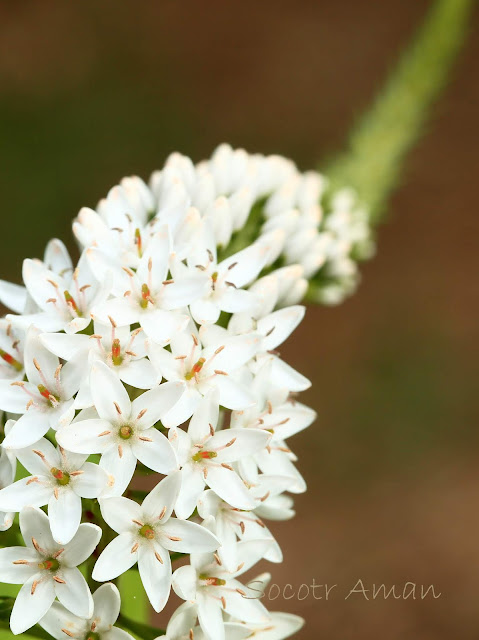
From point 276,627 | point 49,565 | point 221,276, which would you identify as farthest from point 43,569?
point 221,276

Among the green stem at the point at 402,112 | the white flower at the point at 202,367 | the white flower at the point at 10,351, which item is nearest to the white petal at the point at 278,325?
the white flower at the point at 202,367

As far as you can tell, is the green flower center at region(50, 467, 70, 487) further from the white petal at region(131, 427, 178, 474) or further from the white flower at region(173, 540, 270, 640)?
the white flower at region(173, 540, 270, 640)

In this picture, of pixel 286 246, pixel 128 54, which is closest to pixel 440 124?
pixel 128 54

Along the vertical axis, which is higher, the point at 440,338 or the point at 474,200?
the point at 474,200

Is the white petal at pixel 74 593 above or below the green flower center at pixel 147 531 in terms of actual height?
below

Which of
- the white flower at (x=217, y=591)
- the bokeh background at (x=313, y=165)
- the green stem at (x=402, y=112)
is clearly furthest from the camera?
the bokeh background at (x=313, y=165)

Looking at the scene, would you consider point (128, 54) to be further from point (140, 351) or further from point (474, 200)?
A: point (140, 351)

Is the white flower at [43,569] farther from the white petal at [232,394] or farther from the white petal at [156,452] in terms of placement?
the white petal at [232,394]
